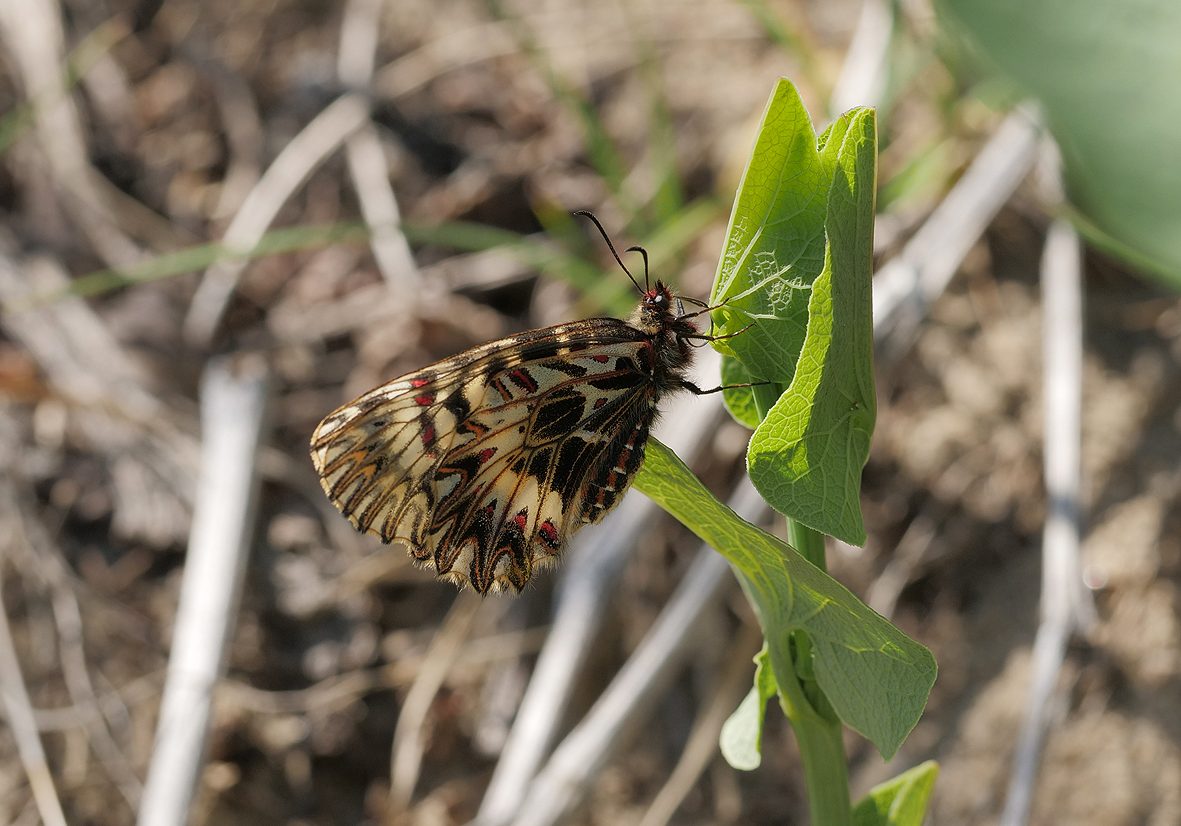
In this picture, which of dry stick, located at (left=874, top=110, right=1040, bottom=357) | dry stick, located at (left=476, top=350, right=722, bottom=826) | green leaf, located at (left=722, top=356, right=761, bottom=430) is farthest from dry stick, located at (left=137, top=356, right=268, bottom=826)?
dry stick, located at (left=874, top=110, right=1040, bottom=357)

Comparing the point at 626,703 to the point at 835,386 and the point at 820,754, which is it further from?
the point at 835,386

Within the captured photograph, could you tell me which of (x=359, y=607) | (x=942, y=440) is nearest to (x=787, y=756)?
(x=942, y=440)

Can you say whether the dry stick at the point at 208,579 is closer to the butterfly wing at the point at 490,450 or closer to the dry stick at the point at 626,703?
the dry stick at the point at 626,703

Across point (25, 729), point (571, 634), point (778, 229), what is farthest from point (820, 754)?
point (25, 729)

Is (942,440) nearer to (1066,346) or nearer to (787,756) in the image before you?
(1066,346)

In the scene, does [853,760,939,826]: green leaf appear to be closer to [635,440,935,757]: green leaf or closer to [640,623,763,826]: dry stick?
[635,440,935,757]: green leaf
